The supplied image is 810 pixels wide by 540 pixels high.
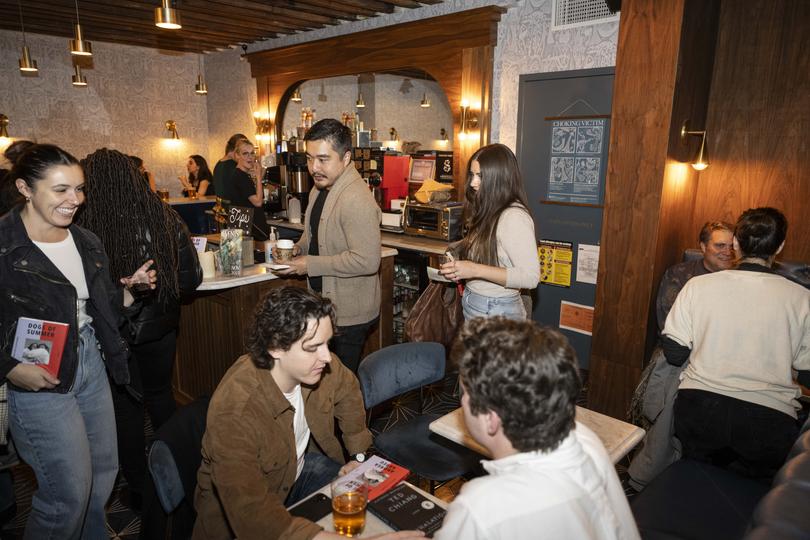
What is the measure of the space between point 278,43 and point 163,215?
5.66 m

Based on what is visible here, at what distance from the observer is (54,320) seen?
1973mm

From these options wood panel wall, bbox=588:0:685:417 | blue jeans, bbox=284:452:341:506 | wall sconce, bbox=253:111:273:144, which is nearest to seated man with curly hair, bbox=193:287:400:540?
blue jeans, bbox=284:452:341:506

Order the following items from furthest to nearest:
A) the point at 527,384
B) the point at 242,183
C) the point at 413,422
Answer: the point at 242,183
the point at 413,422
the point at 527,384

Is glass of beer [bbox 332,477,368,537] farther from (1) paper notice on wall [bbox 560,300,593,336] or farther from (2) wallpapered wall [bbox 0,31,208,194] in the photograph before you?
(2) wallpapered wall [bbox 0,31,208,194]

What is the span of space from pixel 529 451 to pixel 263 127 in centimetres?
719

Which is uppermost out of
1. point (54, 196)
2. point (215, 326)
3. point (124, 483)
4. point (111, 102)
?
point (111, 102)

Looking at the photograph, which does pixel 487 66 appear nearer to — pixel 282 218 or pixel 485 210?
pixel 485 210

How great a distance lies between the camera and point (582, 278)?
183 inches

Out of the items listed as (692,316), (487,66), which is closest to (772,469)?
(692,316)

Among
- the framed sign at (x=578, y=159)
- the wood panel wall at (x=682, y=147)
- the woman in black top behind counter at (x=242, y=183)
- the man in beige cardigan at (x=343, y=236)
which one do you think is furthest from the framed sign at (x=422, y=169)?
the man in beige cardigan at (x=343, y=236)

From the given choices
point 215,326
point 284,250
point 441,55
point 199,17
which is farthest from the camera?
point 199,17

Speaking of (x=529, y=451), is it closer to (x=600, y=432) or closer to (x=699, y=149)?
(x=600, y=432)

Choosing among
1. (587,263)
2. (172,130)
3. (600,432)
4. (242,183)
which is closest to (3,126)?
(172,130)

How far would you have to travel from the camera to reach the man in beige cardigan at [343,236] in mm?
2762
